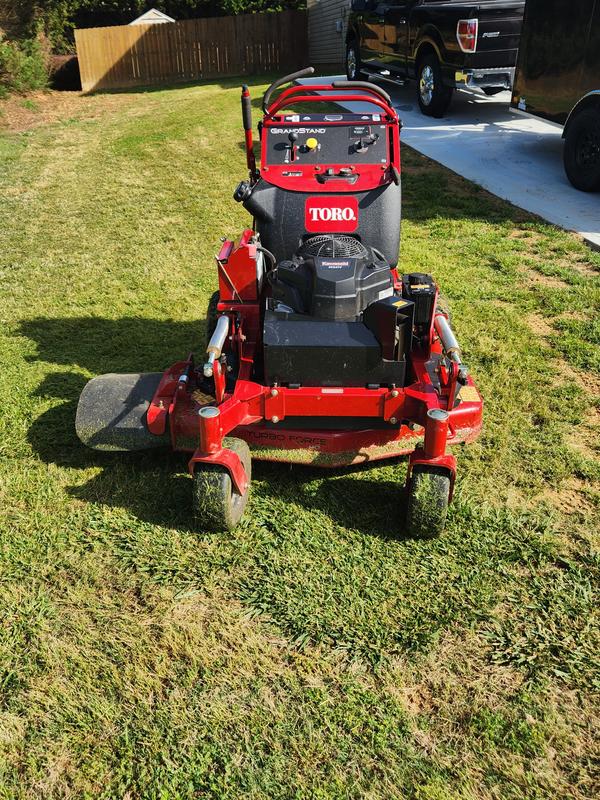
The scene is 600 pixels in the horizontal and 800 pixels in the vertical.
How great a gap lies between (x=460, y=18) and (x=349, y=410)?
959cm

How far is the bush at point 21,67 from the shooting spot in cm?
1930

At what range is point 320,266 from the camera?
166 inches

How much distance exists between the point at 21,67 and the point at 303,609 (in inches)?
797

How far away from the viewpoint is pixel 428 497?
3781mm

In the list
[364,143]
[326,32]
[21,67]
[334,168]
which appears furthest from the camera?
[326,32]

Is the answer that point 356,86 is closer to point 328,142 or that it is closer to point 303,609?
point 328,142

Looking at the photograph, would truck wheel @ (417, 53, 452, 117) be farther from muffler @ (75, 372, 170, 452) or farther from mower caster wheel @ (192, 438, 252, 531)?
mower caster wheel @ (192, 438, 252, 531)

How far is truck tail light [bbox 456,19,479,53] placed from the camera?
1127 centimetres

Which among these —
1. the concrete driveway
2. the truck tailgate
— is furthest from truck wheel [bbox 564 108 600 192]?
the truck tailgate

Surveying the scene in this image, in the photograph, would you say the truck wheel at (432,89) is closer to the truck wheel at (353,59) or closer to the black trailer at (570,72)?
the black trailer at (570,72)

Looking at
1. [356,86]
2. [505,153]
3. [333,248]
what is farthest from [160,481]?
[505,153]

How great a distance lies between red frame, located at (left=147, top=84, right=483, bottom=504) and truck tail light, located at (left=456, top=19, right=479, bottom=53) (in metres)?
7.71

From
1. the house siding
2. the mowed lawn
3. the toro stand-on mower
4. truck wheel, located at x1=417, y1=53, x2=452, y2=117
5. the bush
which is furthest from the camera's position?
the house siding

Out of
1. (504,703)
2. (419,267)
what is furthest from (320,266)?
(419,267)
